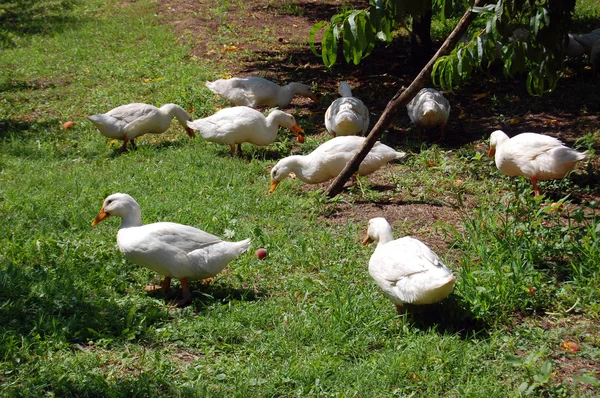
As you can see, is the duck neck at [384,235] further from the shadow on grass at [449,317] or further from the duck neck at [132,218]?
the duck neck at [132,218]

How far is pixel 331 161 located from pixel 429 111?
79.4 inches

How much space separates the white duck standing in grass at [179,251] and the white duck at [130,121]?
13.6 feet

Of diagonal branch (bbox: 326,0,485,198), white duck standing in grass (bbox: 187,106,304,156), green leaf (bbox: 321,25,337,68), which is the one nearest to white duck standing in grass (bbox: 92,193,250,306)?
green leaf (bbox: 321,25,337,68)

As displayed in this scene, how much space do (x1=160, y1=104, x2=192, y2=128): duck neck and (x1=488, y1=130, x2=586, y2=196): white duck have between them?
4387 millimetres

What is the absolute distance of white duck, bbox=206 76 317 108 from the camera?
10992mm

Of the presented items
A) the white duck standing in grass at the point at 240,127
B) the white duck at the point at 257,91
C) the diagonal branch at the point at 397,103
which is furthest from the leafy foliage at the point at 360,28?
the white duck at the point at 257,91

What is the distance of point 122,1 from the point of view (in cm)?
1873

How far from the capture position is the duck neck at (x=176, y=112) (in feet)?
32.3

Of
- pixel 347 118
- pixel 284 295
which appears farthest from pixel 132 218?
pixel 347 118

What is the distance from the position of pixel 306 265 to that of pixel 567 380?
94.0 inches

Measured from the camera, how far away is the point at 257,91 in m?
11.0

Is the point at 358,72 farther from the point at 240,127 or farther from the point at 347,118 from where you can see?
the point at 240,127

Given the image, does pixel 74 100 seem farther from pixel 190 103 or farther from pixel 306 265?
pixel 306 265

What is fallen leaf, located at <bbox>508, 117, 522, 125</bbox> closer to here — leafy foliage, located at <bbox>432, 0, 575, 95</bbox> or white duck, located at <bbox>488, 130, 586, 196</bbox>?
white duck, located at <bbox>488, 130, 586, 196</bbox>
